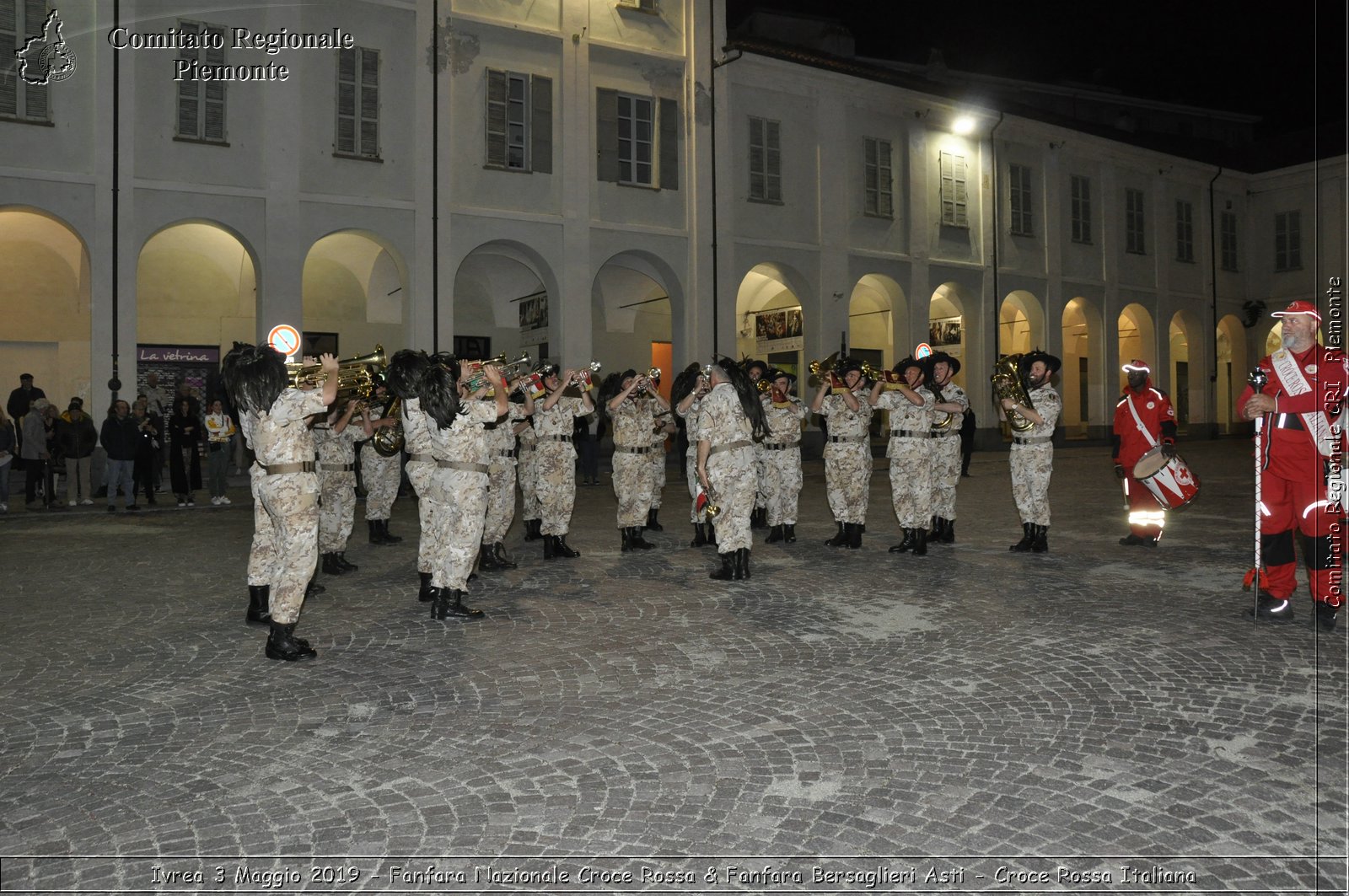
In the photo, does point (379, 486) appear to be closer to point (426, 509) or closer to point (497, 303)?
point (426, 509)

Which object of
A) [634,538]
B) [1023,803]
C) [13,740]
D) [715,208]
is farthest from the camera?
[715,208]

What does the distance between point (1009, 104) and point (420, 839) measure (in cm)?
3322

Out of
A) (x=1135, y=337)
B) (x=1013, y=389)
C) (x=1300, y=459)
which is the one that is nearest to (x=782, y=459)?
(x=1013, y=389)

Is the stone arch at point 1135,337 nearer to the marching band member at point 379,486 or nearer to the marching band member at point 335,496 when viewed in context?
the marching band member at point 379,486

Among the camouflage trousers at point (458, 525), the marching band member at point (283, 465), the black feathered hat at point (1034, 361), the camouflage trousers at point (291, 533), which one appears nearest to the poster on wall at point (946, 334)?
the black feathered hat at point (1034, 361)

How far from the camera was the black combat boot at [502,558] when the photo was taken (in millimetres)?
9703

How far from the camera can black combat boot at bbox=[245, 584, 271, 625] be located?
7109 mm

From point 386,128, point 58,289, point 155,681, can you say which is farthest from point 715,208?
point 155,681

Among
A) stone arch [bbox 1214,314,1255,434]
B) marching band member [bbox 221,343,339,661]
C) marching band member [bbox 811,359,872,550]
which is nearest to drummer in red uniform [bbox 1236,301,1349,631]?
marching band member [bbox 811,359,872,550]

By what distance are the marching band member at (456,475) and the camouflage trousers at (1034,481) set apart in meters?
5.92

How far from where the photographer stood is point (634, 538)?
11039 mm

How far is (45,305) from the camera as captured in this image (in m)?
22.1

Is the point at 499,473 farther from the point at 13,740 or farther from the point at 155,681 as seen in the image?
the point at 13,740

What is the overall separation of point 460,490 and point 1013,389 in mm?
6224
